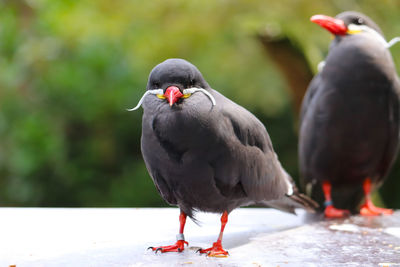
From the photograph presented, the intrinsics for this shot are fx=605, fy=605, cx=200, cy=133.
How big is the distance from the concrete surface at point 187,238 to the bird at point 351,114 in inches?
14.8

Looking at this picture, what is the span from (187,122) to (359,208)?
92.1 inches

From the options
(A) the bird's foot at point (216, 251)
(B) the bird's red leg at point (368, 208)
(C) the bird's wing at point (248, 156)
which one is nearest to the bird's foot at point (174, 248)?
(A) the bird's foot at point (216, 251)

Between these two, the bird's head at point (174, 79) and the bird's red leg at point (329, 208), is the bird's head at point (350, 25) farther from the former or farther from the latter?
the bird's head at point (174, 79)

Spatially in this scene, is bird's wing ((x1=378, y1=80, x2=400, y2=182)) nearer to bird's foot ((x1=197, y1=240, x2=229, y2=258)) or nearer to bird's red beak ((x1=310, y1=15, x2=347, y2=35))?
bird's red beak ((x1=310, y1=15, x2=347, y2=35))

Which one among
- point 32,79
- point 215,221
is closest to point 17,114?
point 32,79

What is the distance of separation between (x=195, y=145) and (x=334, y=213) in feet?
5.77

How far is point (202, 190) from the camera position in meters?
2.84

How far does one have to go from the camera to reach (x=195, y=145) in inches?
108

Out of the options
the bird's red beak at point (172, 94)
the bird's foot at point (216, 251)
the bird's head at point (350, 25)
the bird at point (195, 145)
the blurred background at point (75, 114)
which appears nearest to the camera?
the bird's red beak at point (172, 94)

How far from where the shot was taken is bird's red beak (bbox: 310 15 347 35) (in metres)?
4.04

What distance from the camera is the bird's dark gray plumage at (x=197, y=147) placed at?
107 inches

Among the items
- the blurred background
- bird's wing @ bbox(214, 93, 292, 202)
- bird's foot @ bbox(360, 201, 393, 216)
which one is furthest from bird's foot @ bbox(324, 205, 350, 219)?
the blurred background

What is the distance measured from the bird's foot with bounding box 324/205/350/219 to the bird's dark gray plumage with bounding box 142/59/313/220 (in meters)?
1.19

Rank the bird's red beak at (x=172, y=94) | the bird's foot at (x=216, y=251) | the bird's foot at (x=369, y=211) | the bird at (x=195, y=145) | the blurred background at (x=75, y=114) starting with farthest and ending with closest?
the blurred background at (x=75, y=114)
the bird's foot at (x=369, y=211)
the bird's foot at (x=216, y=251)
the bird at (x=195, y=145)
the bird's red beak at (x=172, y=94)
